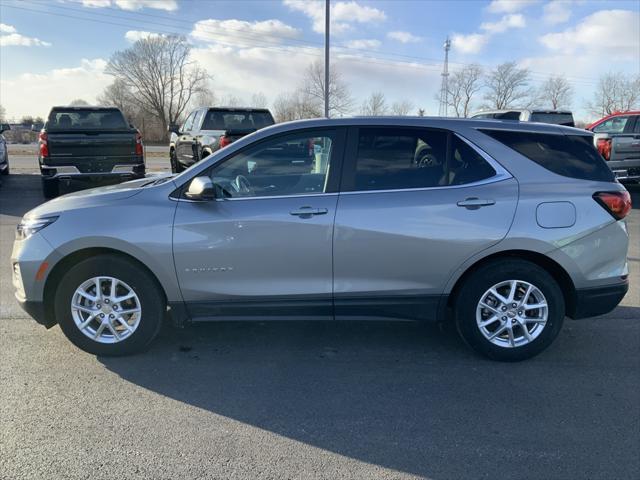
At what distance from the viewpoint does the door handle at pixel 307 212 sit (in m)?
3.63

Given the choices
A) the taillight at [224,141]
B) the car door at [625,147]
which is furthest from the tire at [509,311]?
the car door at [625,147]

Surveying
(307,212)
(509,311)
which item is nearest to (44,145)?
(307,212)

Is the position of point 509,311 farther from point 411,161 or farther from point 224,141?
point 224,141

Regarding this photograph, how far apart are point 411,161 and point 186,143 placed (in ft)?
34.7

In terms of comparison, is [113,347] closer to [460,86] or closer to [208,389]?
[208,389]

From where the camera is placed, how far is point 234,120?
1266 cm

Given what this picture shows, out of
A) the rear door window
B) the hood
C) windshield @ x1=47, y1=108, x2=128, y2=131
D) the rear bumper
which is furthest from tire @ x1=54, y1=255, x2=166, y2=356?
windshield @ x1=47, y1=108, x2=128, y2=131

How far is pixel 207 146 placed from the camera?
1182 centimetres

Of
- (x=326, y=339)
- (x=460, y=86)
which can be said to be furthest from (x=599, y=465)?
(x=460, y=86)

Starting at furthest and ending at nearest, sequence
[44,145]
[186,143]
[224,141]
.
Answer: [186,143] < [224,141] < [44,145]

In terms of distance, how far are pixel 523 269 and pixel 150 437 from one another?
273 centimetres

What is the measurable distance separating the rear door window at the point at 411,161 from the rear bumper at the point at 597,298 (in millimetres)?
1136

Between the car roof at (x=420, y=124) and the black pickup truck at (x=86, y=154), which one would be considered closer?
the car roof at (x=420, y=124)

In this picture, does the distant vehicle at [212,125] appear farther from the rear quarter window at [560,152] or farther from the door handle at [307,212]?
the rear quarter window at [560,152]
